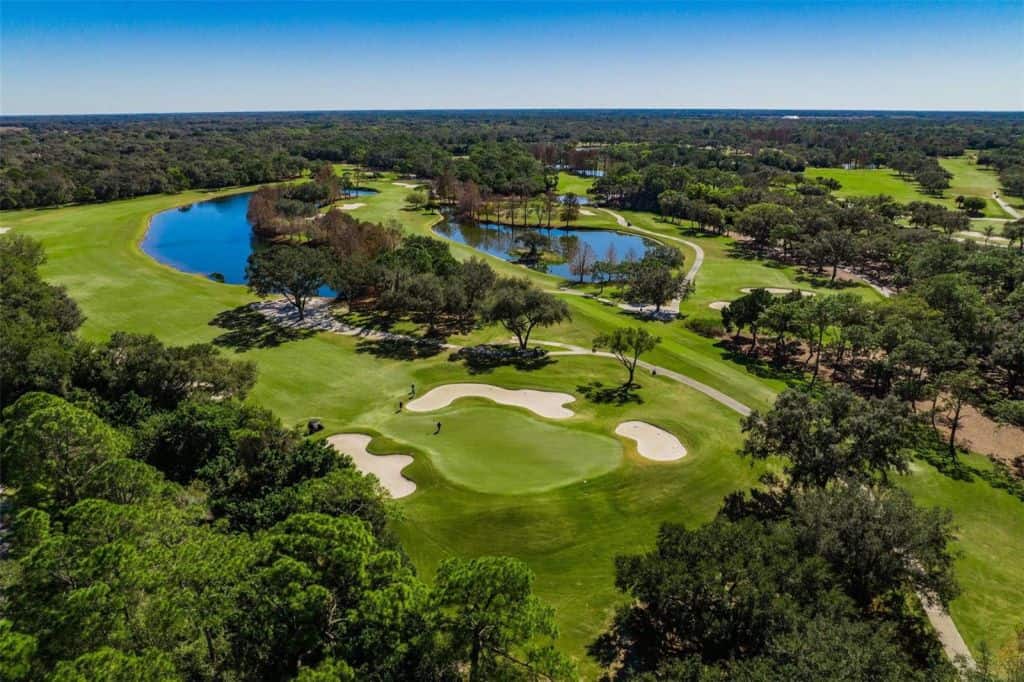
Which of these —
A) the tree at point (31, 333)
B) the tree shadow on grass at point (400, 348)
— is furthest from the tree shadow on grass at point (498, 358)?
the tree at point (31, 333)

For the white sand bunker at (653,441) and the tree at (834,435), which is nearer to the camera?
the tree at (834,435)

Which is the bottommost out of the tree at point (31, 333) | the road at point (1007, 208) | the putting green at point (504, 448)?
the putting green at point (504, 448)

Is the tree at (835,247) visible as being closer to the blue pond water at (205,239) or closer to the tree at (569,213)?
the tree at (569,213)

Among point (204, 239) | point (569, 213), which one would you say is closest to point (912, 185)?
point (569, 213)

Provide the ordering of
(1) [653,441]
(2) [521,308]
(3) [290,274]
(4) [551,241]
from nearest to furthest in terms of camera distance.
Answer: (1) [653,441], (2) [521,308], (3) [290,274], (4) [551,241]

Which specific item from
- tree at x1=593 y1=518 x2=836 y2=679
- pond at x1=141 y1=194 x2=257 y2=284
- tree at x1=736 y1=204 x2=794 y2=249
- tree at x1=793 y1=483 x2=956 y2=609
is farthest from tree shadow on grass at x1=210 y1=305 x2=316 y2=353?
tree at x1=736 y1=204 x2=794 y2=249

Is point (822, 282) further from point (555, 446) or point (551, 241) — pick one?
point (555, 446)

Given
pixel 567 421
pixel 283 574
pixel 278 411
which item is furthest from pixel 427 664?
A: pixel 278 411
